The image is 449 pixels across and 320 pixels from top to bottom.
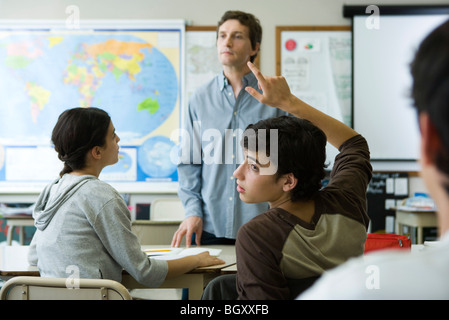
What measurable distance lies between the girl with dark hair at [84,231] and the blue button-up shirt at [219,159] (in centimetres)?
56

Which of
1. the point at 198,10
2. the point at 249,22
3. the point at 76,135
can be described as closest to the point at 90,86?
the point at 198,10

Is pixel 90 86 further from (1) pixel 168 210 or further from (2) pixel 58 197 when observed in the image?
(2) pixel 58 197

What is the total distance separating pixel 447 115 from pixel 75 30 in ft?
14.7

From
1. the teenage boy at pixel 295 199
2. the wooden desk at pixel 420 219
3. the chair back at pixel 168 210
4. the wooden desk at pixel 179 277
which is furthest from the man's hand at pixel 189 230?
the wooden desk at pixel 420 219

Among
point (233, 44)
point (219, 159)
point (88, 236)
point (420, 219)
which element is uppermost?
point (233, 44)

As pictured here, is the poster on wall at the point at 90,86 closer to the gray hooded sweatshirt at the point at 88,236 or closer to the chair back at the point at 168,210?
the chair back at the point at 168,210

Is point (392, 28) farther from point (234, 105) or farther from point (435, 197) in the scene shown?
point (435, 197)

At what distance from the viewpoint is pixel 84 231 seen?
1548 millimetres

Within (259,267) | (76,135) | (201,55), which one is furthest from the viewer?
(201,55)

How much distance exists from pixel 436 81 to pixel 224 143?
5.88ft

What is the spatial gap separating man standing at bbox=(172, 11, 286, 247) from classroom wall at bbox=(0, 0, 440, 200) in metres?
2.24

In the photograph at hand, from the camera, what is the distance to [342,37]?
4469 mm
